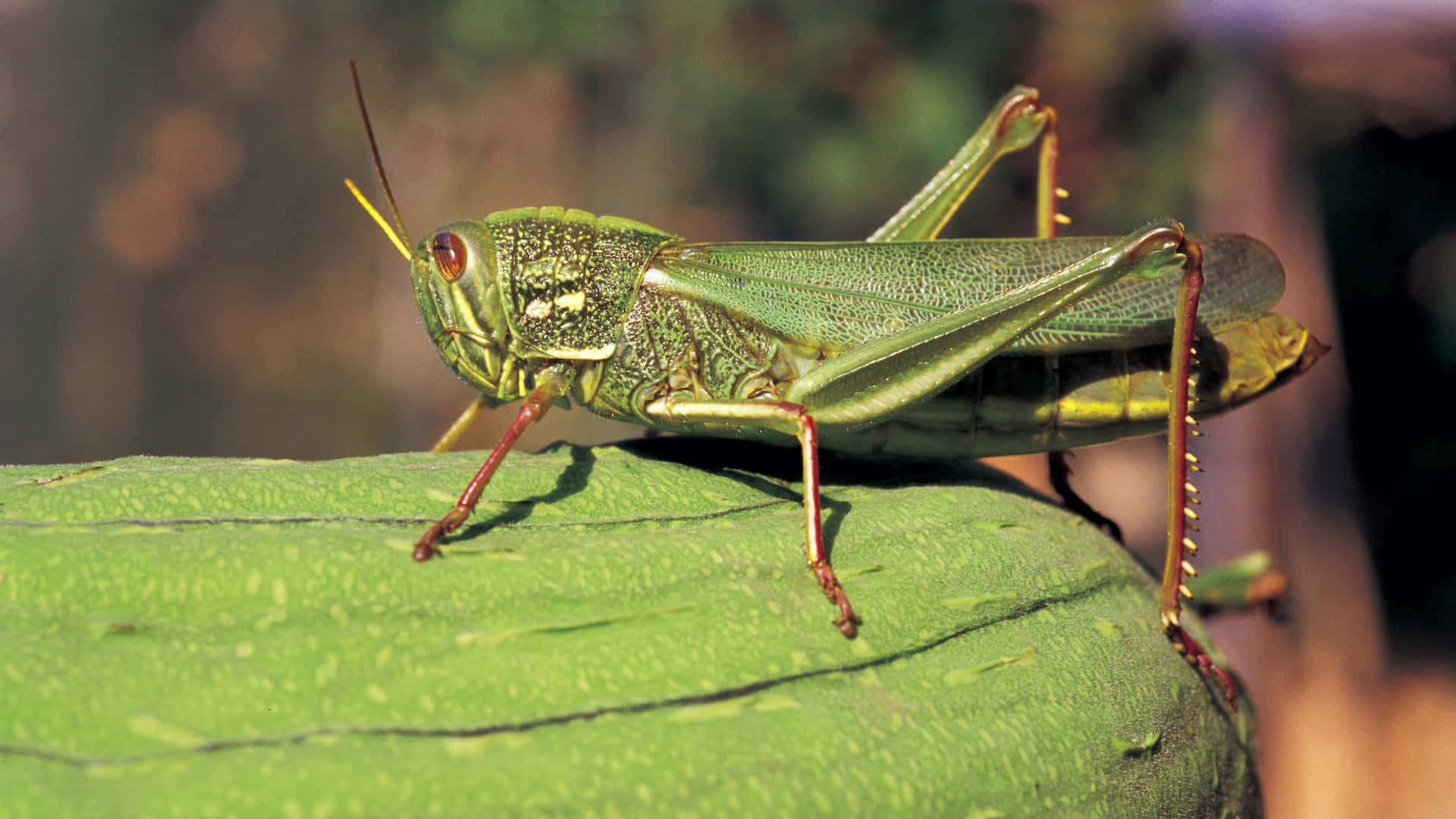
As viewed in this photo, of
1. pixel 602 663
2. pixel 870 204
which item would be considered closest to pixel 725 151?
pixel 870 204

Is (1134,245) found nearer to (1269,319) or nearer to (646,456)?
(1269,319)

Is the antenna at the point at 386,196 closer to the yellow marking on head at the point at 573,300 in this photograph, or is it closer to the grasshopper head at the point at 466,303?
the grasshopper head at the point at 466,303

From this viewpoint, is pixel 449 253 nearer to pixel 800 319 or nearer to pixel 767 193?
pixel 800 319

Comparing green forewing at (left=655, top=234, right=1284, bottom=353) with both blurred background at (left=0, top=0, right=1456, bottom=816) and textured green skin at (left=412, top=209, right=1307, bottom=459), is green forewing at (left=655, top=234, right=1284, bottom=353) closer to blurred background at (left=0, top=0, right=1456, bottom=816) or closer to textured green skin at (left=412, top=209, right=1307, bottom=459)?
textured green skin at (left=412, top=209, right=1307, bottom=459)

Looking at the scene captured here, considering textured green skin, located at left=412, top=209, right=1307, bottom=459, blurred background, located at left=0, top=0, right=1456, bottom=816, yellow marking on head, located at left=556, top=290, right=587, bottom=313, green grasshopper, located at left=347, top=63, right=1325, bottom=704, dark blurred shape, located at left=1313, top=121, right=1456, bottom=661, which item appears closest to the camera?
green grasshopper, located at left=347, top=63, right=1325, bottom=704

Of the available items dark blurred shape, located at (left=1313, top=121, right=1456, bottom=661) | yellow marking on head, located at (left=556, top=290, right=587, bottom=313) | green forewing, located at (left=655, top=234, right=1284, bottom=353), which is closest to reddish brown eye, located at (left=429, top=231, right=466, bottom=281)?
yellow marking on head, located at (left=556, top=290, right=587, bottom=313)

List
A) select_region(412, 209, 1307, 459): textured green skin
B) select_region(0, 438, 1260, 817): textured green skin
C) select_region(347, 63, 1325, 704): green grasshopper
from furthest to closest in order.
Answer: select_region(412, 209, 1307, 459): textured green skin
select_region(347, 63, 1325, 704): green grasshopper
select_region(0, 438, 1260, 817): textured green skin

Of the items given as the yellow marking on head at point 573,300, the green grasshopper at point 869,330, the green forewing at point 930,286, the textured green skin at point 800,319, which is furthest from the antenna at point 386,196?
the green forewing at point 930,286
